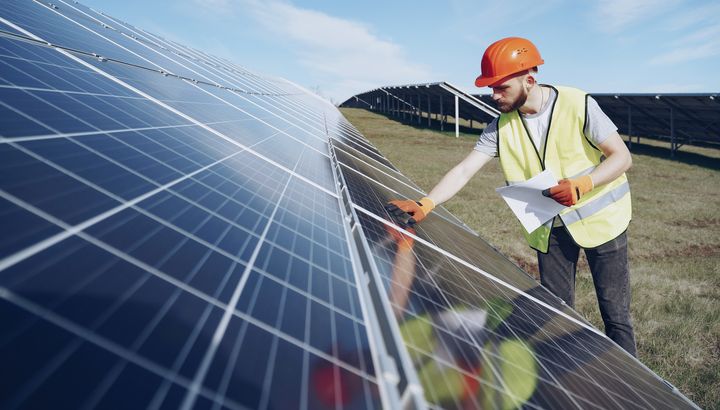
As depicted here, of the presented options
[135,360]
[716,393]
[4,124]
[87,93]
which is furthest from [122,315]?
[716,393]

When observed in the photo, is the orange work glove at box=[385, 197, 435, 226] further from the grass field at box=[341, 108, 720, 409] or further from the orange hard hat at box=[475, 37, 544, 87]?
the grass field at box=[341, 108, 720, 409]

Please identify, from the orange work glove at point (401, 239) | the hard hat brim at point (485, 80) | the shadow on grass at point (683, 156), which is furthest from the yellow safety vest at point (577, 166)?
the shadow on grass at point (683, 156)

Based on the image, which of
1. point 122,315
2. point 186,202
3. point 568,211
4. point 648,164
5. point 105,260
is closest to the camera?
point 122,315

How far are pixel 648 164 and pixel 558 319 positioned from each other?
78.4 feet

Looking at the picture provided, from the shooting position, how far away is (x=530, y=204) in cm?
439

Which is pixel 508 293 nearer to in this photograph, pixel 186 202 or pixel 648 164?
pixel 186 202

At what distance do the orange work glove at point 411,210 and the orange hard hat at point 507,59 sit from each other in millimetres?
1344

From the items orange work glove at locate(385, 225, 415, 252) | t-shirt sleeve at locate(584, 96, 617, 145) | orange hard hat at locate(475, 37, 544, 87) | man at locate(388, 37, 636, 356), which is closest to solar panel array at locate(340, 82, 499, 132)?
man at locate(388, 37, 636, 356)

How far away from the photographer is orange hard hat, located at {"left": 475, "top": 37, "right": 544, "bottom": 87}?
4.04m

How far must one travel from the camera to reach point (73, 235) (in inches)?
55.2

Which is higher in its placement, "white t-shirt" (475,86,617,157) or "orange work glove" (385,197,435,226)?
"white t-shirt" (475,86,617,157)

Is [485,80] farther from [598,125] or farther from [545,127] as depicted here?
[598,125]

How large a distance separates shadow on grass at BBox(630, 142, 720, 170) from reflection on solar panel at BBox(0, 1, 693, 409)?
1038 inches

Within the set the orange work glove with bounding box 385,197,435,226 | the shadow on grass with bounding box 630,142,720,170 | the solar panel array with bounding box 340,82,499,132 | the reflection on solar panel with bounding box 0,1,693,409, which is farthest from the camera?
the solar panel array with bounding box 340,82,499,132
